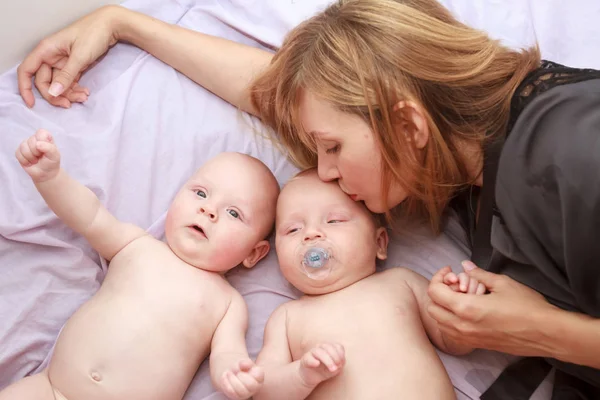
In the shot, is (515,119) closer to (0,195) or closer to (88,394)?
(88,394)

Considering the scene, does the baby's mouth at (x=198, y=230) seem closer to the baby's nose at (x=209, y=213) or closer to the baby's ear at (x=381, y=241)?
the baby's nose at (x=209, y=213)

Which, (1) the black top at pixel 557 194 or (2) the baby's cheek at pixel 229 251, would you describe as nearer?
(1) the black top at pixel 557 194

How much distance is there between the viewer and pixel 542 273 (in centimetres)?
105

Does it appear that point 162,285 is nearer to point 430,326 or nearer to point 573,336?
point 430,326

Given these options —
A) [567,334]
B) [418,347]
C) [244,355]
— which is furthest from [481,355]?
[244,355]

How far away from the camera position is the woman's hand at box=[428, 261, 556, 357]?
3.32 feet

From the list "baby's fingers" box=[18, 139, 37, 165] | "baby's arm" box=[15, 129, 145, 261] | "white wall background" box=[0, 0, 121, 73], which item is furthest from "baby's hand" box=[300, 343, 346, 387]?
"white wall background" box=[0, 0, 121, 73]

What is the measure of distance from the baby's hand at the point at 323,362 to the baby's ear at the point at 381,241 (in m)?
0.32

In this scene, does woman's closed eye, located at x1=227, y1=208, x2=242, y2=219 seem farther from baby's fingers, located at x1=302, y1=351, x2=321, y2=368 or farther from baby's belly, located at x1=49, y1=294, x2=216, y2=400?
baby's fingers, located at x1=302, y1=351, x2=321, y2=368

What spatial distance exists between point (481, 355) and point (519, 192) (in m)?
0.37

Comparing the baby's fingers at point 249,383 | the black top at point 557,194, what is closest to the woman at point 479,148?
the black top at point 557,194

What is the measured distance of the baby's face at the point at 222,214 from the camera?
122cm

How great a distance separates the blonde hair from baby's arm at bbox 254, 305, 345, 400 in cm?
31

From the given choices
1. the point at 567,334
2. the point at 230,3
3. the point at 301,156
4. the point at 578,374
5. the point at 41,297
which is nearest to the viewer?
the point at 567,334
